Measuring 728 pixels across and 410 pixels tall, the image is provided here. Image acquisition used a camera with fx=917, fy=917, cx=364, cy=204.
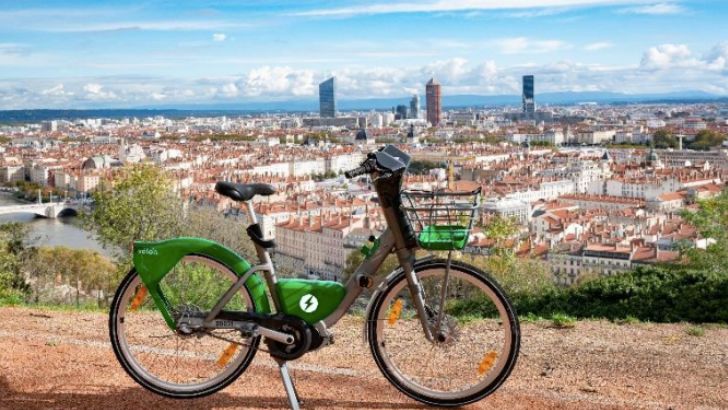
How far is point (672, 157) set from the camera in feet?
242

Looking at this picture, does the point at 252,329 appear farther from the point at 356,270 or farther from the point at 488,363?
the point at 488,363

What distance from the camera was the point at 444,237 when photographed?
2.71 meters

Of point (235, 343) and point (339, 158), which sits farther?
point (339, 158)

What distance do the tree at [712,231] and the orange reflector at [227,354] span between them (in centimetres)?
972

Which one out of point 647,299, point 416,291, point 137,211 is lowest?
point 137,211

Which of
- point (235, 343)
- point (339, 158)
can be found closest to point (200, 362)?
point (235, 343)

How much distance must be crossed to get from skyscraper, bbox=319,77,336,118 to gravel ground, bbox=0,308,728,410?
16867 cm

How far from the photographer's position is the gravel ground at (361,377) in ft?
9.40

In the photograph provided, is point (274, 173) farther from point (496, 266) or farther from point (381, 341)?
point (381, 341)

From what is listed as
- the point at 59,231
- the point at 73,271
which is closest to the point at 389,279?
the point at 73,271

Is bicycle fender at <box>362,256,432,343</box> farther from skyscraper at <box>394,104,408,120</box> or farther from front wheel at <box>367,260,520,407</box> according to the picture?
skyscraper at <box>394,104,408,120</box>

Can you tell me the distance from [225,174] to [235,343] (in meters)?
55.2

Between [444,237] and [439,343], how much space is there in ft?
1.20

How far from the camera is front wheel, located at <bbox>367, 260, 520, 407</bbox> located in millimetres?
2793
